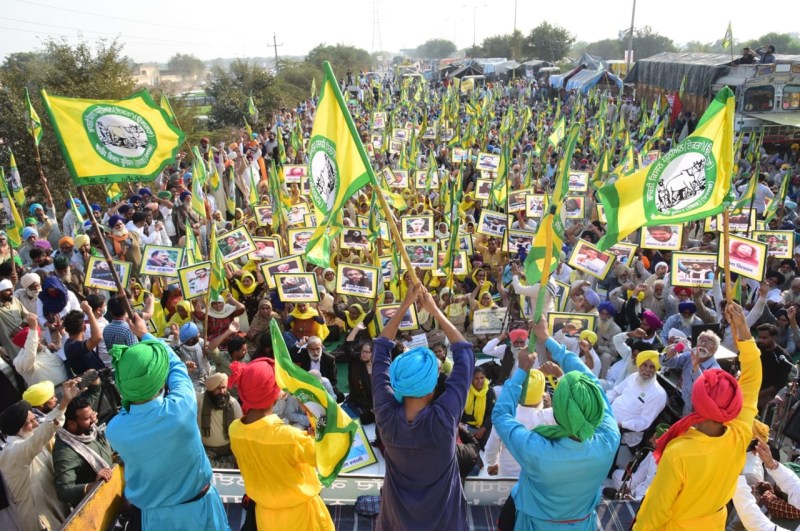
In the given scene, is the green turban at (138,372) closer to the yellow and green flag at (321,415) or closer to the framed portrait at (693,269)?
the yellow and green flag at (321,415)

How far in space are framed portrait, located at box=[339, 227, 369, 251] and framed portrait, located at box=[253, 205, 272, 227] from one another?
2.19 meters

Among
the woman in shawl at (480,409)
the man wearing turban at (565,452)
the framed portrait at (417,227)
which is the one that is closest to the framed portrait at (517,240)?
the framed portrait at (417,227)

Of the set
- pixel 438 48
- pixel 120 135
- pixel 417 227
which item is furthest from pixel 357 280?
pixel 438 48

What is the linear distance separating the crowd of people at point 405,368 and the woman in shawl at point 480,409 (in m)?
0.02

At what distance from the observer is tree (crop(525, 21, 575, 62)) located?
70.1m

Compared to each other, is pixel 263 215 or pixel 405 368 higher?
pixel 405 368

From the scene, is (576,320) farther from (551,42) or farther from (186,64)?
(186,64)

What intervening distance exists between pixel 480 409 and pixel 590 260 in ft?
8.35

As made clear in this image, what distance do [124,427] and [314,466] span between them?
0.92 meters

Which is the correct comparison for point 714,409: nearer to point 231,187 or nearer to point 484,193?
point 484,193

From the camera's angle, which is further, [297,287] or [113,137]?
[297,287]

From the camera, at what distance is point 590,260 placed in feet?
23.1

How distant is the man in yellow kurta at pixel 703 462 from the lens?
8.52 ft

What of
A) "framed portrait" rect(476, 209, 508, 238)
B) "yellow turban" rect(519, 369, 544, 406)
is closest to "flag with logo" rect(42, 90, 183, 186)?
"yellow turban" rect(519, 369, 544, 406)
